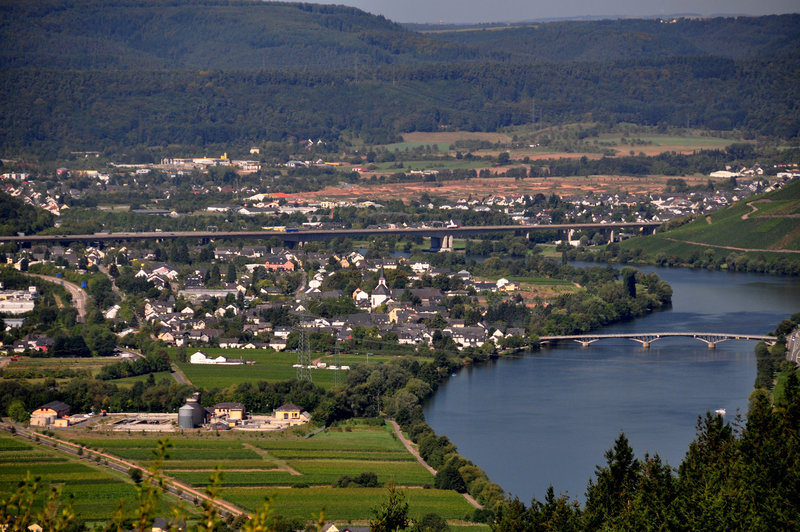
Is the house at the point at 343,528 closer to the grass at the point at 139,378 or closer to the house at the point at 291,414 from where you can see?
the house at the point at 291,414

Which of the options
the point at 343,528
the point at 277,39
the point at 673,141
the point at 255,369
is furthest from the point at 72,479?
the point at 277,39

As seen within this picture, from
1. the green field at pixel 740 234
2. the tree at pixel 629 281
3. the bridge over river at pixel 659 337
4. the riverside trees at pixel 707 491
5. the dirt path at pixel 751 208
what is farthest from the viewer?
the dirt path at pixel 751 208

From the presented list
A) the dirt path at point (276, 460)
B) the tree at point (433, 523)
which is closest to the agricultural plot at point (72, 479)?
the dirt path at point (276, 460)

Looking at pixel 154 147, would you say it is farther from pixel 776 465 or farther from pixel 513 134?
pixel 776 465

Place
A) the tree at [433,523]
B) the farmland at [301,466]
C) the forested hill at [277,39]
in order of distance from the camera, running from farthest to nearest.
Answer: the forested hill at [277,39] → the farmland at [301,466] → the tree at [433,523]

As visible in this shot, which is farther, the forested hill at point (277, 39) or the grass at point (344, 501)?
the forested hill at point (277, 39)

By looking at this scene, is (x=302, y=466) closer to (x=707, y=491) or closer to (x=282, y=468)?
(x=282, y=468)

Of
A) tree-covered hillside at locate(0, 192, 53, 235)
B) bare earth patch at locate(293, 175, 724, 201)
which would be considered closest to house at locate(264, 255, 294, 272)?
tree-covered hillside at locate(0, 192, 53, 235)
